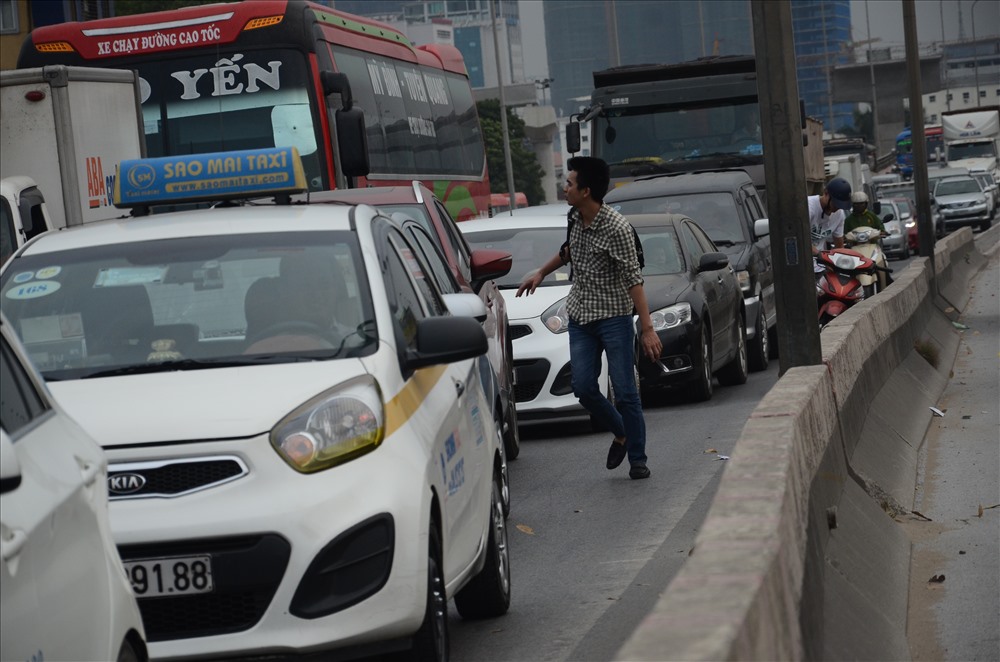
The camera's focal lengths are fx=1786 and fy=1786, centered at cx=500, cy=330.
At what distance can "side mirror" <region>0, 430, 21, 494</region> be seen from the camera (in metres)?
3.21

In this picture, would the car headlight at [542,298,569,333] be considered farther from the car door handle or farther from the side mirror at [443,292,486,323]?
the car door handle

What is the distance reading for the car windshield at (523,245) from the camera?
1347 centimetres

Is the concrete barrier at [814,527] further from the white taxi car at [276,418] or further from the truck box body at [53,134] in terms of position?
the truck box body at [53,134]

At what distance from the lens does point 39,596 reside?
3371 mm

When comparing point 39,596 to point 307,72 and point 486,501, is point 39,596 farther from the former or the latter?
point 307,72

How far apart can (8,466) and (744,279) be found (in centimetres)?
1408

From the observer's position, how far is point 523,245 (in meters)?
13.9

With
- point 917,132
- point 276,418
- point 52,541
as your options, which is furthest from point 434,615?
point 917,132

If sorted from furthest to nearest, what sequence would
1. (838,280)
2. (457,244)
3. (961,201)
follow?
(961,201) → (838,280) → (457,244)

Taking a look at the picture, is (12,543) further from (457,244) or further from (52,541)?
(457,244)

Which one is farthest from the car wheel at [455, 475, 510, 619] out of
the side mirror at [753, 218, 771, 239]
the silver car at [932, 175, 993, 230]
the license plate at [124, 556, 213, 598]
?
the silver car at [932, 175, 993, 230]

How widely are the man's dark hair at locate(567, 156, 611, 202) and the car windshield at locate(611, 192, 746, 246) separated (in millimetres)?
7615

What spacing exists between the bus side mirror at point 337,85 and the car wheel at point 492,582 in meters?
11.4

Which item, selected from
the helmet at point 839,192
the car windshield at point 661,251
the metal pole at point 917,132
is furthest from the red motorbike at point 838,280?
the metal pole at point 917,132
